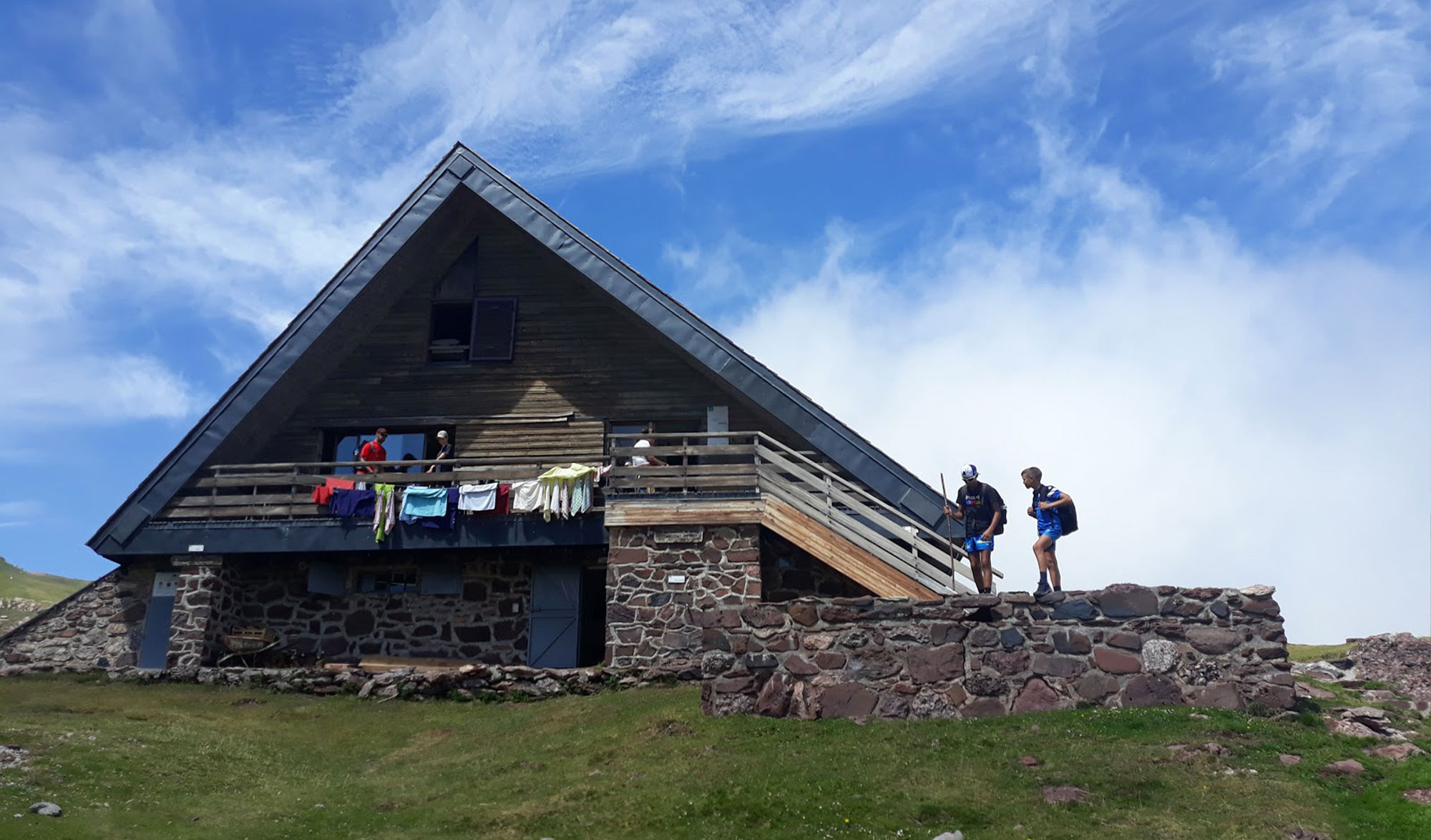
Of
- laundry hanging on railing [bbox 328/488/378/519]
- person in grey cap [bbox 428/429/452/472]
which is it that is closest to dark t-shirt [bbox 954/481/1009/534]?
person in grey cap [bbox 428/429/452/472]

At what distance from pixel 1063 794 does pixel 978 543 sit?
18.2 ft

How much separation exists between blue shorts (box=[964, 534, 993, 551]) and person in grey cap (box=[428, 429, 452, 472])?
935 centimetres

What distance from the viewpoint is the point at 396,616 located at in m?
19.8

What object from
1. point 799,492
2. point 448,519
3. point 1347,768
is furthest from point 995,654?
point 448,519

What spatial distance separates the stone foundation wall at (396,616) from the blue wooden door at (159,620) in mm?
1082

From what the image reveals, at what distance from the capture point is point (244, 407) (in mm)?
19562

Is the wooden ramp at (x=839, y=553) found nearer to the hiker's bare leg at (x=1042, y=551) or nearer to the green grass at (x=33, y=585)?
the hiker's bare leg at (x=1042, y=551)

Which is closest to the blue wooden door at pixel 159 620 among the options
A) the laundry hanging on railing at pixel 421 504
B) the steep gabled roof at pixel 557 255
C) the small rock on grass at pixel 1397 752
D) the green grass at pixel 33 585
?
the steep gabled roof at pixel 557 255

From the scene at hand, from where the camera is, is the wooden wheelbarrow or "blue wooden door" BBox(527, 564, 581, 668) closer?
the wooden wheelbarrow

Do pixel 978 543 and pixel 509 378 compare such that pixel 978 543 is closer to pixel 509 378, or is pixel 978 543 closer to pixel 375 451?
pixel 509 378

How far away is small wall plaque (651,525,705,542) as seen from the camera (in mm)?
17828

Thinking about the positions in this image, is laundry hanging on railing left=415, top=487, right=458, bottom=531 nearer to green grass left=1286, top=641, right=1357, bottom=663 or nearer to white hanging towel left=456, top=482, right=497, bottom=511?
white hanging towel left=456, top=482, right=497, bottom=511

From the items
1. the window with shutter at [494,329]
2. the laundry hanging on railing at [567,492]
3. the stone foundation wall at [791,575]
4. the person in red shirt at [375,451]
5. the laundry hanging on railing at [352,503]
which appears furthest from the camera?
the window with shutter at [494,329]

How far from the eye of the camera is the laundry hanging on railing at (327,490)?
63.5ft
